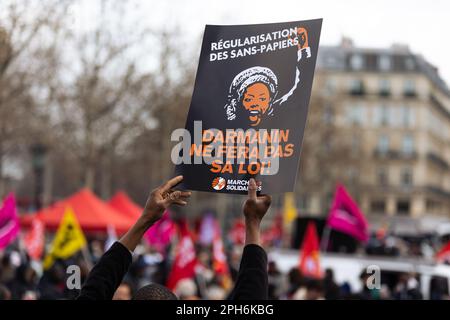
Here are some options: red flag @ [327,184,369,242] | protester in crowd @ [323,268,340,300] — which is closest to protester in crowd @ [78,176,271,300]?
protester in crowd @ [323,268,340,300]

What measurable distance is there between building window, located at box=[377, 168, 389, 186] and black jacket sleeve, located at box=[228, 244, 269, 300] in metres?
83.2

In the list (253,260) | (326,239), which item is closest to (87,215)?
(326,239)

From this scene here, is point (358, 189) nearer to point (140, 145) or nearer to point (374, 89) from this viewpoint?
point (374, 89)

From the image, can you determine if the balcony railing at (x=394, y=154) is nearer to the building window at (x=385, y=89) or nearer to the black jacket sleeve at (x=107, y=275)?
the building window at (x=385, y=89)

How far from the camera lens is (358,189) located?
70.8m

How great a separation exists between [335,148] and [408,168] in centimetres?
2491

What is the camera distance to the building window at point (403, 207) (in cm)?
8556

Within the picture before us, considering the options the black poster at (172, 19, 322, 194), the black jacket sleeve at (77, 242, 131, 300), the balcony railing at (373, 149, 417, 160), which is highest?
the balcony railing at (373, 149, 417, 160)

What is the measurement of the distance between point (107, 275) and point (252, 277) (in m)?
0.56

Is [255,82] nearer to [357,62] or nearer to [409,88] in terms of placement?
[409,88]

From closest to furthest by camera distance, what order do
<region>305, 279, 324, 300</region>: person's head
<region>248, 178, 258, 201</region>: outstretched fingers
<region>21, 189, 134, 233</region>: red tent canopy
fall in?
<region>248, 178, 258, 201</region>: outstretched fingers, <region>305, 279, 324, 300</region>: person's head, <region>21, 189, 134, 233</region>: red tent canopy

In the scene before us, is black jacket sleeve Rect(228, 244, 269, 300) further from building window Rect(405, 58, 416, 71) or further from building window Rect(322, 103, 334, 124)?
building window Rect(405, 58, 416, 71)

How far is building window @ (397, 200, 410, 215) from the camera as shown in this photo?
8556cm

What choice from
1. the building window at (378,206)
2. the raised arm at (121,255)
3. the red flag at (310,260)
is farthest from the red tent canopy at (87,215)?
the building window at (378,206)
